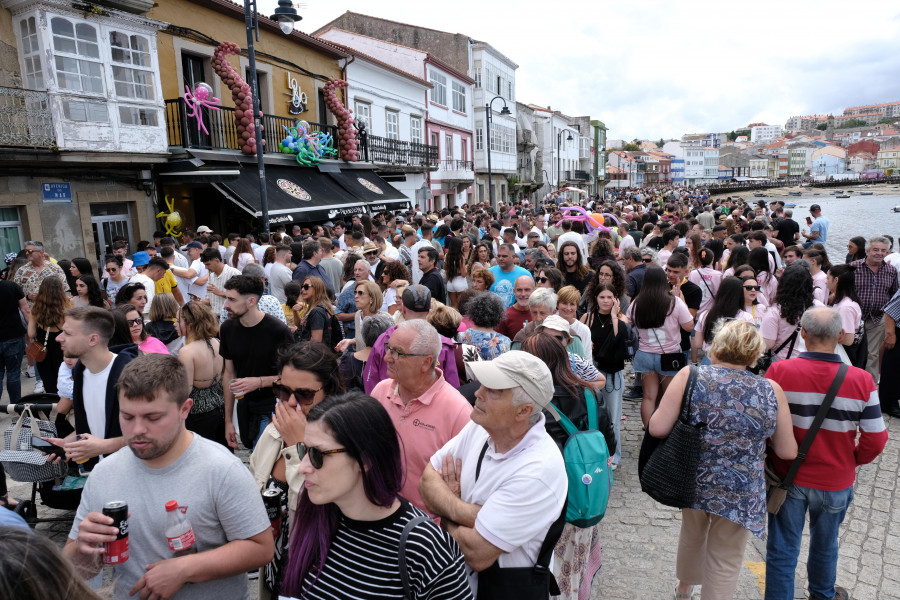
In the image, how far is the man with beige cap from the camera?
1966 millimetres

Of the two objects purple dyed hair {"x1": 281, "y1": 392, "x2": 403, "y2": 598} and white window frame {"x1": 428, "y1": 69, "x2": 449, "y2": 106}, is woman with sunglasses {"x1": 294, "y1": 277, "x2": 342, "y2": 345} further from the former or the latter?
white window frame {"x1": 428, "y1": 69, "x2": 449, "y2": 106}

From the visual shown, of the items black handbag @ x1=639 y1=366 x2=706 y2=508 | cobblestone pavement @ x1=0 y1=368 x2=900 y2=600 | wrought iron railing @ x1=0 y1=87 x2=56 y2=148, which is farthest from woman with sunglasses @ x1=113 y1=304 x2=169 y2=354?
wrought iron railing @ x1=0 y1=87 x2=56 y2=148

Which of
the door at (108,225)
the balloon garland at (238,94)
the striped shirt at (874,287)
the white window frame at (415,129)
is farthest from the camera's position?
the white window frame at (415,129)

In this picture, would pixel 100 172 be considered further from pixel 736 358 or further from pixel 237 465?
pixel 736 358

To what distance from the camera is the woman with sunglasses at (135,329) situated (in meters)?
4.02

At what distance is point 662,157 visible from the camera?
131375 millimetres

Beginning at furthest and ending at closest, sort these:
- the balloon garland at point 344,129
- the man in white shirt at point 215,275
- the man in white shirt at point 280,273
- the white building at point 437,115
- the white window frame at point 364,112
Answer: the white building at point 437,115, the white window frame at point 364,112, the balloon garland at point 344,129, the man in white shirt at point 280,273, the man in white shirt at point 215,275

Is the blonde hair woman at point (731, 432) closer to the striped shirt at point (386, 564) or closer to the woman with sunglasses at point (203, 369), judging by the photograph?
the striped shirt at point (386, 564)

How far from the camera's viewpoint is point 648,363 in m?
5.21

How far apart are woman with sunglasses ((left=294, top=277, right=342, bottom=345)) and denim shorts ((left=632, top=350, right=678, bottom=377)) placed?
3.03 metres

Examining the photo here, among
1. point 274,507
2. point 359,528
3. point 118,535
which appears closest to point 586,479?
point 359,528

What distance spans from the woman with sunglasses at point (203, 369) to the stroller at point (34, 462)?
878 mm

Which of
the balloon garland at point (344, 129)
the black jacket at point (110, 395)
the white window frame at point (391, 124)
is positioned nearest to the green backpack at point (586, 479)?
the black jacket at point (110, 395)

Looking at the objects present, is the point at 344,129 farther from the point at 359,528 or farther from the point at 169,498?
the point at 359,528
